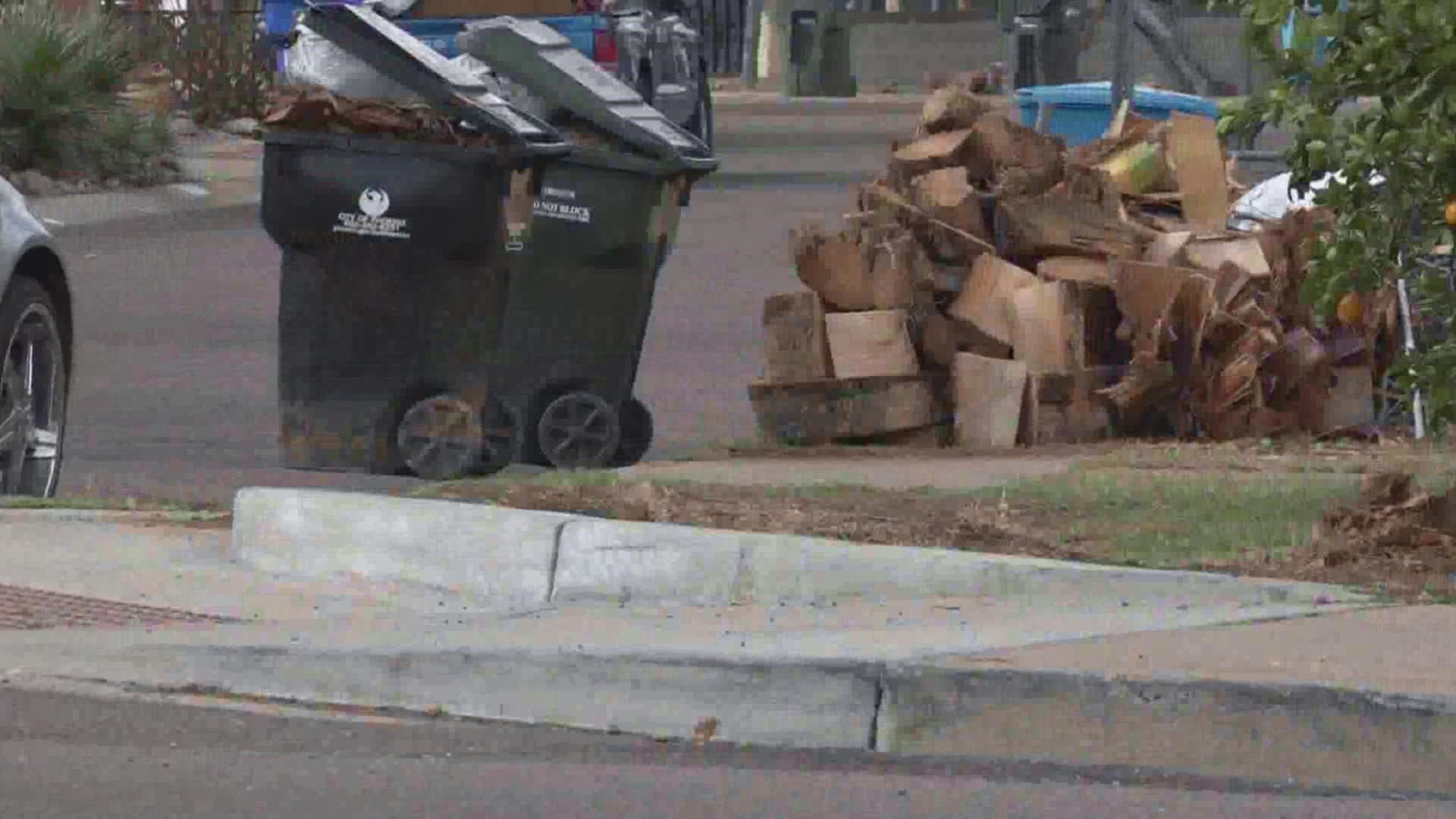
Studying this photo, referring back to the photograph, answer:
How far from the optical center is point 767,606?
27.0 ft

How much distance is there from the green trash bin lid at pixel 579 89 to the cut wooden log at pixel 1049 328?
1.37 m

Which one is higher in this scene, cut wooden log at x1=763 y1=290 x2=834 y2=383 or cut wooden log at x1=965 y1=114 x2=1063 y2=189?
cut wooden log at x1=965 y1=114 x2=1063 y2=189

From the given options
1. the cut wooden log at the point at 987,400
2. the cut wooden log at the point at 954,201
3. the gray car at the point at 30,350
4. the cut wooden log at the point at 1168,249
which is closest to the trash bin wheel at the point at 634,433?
the cut wooden log at the point at 987,400

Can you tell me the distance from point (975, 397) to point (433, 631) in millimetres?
4156

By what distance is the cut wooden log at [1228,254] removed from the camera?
11727 millimetres

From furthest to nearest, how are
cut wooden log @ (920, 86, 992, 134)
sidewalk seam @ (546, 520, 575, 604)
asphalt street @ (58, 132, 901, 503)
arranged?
cut wooden log @ (920, 86, 992, 134), asphalt street @ (58, 132, 901, 503), sidewalk seam @ (546, 520, 575, 604)

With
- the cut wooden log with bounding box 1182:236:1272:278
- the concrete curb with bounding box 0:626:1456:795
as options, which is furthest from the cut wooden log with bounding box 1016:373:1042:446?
the concrete curb with bounding box 0:626:1456:795

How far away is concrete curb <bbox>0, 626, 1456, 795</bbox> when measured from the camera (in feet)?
22.0

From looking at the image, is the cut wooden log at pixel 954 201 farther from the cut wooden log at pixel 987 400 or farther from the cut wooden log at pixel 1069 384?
the cut wooden log at pixel 1069 384

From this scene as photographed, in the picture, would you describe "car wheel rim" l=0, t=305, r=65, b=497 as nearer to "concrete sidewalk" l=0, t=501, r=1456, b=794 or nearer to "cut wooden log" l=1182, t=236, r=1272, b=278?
"concrete sidewalk" l=0, t=501, r=1456, b=794

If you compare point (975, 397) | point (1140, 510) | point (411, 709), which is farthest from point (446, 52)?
point (411, 709)

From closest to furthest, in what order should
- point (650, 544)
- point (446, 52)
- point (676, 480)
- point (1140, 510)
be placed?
point (650, 544) < point (1140, 510) < point (676, 480) < point (446, 52)

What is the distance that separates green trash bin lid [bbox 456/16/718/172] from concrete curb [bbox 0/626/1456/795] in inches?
175

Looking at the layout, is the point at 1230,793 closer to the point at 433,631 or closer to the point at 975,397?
the point at 433,631
